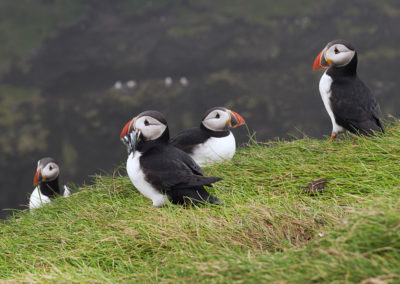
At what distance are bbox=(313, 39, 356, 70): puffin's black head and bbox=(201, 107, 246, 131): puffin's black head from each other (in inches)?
39.5

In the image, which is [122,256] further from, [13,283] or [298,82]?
[298,82]

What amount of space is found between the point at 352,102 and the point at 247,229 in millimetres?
2543

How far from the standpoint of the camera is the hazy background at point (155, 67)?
33688 mm

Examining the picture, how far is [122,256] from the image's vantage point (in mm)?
3242

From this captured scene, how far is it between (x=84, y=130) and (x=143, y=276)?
34351 millimetres

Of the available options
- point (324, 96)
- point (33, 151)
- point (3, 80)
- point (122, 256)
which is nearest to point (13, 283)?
point (122, 256)

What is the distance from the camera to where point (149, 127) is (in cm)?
420

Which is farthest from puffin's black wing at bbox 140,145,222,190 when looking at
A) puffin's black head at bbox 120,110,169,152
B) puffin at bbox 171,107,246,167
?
puffin at bbox 171,107,246,167

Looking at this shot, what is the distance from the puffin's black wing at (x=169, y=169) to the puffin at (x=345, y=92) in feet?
6.03

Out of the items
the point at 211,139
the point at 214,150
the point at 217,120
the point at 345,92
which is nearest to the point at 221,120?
the point at 217,120

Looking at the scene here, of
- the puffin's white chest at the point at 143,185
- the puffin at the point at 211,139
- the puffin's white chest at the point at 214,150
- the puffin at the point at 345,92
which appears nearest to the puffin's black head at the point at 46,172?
the puffin at the point at 211,139

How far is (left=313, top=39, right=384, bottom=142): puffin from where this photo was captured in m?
5.06

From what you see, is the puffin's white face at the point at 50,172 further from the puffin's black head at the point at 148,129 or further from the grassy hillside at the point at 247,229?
the puffin's black head at the point at 148,129

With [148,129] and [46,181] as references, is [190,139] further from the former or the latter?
[46,181]
